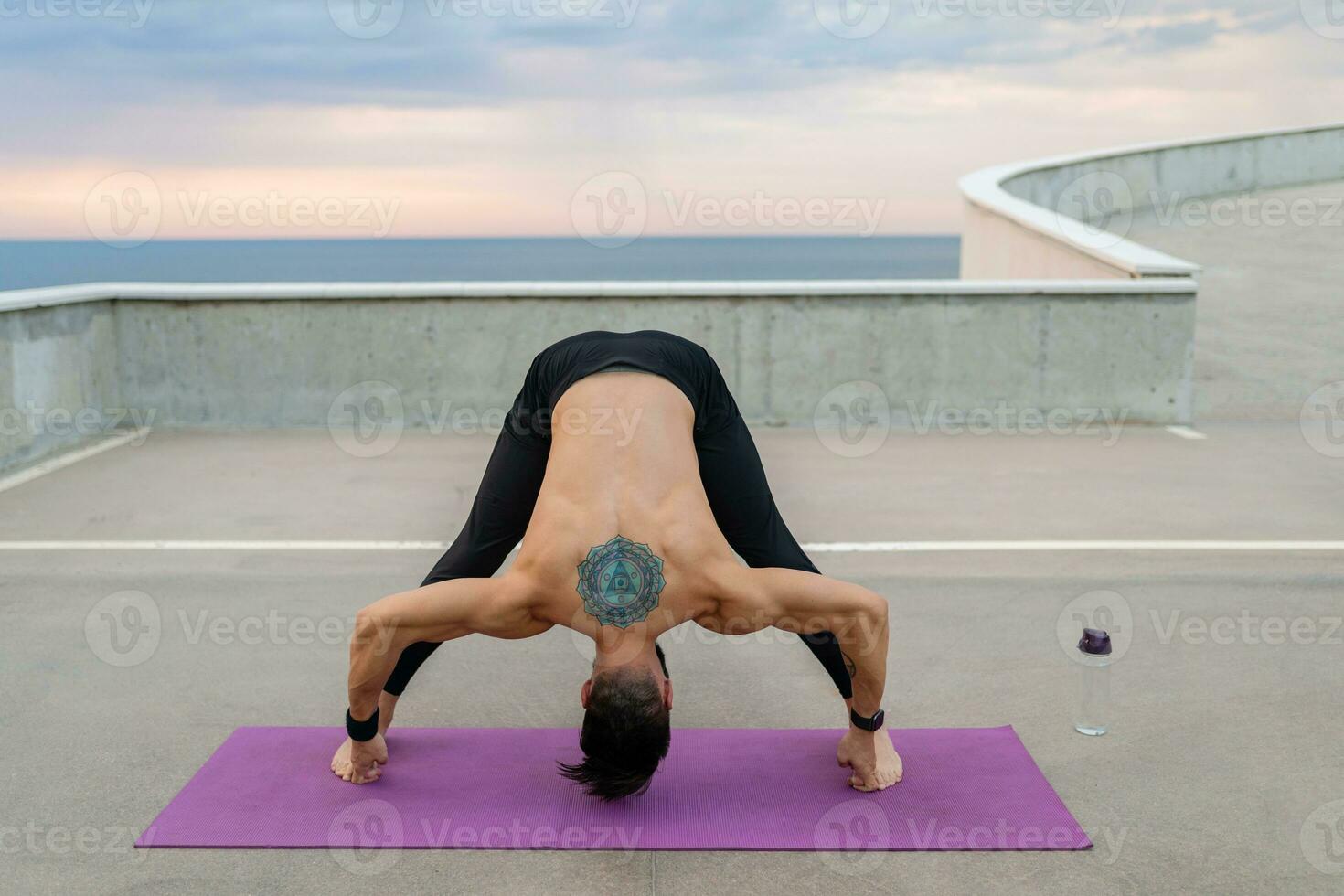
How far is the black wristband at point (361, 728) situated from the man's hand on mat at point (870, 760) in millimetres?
1632

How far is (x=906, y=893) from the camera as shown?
363cm

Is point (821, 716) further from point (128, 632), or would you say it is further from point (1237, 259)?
point (1237, 259)

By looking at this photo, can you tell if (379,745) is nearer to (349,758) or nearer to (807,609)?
(349,758)

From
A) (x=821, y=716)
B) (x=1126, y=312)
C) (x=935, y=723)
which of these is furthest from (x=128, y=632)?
(x=1126, y=312)

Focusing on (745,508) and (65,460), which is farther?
(65,460)

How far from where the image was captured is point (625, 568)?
372 cm

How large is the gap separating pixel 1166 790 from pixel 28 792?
389 centimetres

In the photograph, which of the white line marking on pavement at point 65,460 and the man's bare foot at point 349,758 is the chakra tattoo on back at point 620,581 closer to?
the man's bare foot at point 349,758

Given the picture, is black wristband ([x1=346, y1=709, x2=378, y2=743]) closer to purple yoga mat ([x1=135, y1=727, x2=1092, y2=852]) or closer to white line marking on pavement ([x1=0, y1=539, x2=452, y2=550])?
purple yoga mat ([x1=135, y1=727, x2=1092, y2=852])

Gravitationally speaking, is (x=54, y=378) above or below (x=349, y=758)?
above

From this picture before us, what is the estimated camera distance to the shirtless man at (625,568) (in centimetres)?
371

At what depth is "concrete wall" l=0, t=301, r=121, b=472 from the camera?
30.1 ft

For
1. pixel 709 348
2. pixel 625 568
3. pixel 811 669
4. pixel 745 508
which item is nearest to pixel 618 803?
pixel 625 568

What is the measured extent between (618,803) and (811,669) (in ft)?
4.94
